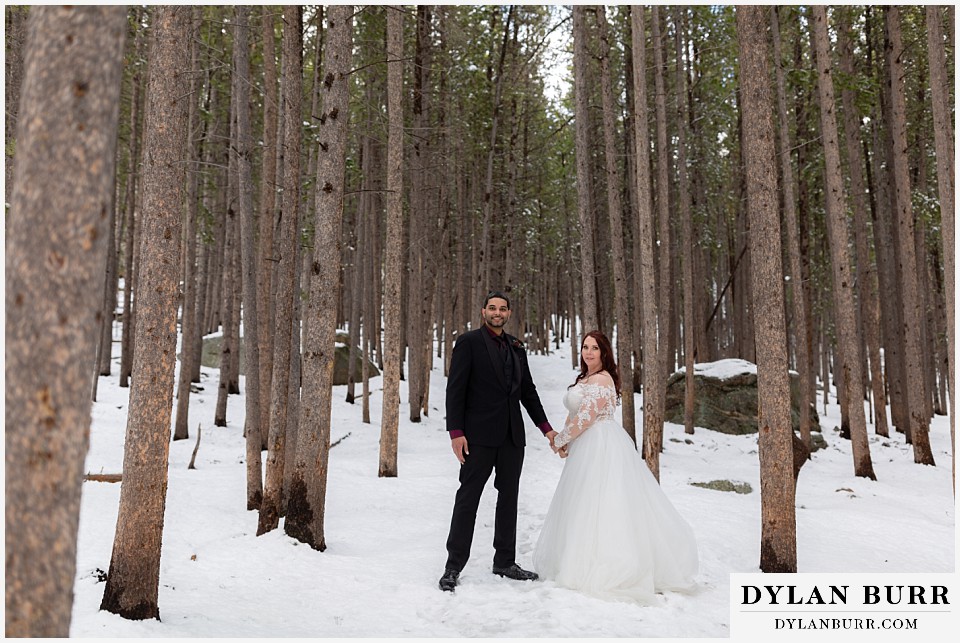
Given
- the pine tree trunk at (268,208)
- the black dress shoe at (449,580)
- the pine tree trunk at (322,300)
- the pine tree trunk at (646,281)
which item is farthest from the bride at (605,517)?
the pine tree trunk at (268,208)

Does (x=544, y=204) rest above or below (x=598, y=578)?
above

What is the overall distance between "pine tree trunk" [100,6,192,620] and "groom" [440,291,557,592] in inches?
75.4

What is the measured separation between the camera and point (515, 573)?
15.9 feet

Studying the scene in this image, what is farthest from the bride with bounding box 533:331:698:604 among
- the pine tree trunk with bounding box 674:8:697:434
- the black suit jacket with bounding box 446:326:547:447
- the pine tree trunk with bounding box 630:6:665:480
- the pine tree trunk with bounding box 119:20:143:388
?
the pine tree trunk with bounding box 119:20:143:388

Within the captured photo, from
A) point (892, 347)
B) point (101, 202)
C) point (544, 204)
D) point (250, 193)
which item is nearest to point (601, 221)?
point (544, 204)

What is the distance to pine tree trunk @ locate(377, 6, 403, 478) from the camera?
852 cm

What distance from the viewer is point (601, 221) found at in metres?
22.7

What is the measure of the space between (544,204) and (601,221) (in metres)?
3.61

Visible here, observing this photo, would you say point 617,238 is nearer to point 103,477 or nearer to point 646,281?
point 646,281

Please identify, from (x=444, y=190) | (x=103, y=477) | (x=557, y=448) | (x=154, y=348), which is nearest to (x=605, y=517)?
(x=557, y=448)

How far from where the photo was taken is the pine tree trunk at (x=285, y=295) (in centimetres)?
605

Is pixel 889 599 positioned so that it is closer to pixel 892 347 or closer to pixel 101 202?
pixel 101 202

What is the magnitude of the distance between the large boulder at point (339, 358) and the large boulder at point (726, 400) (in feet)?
25.4

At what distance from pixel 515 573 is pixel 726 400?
36.3 ft
